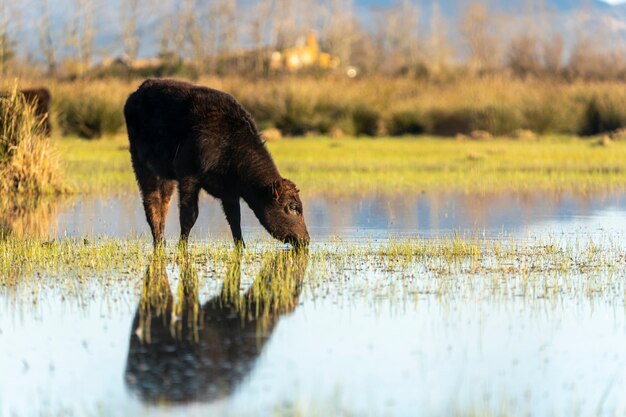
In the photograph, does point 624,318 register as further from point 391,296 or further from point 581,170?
point 581,170

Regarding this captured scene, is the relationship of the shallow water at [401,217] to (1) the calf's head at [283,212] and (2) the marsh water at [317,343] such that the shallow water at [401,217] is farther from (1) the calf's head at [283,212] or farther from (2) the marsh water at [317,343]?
(2) the marsh water at [317,343]

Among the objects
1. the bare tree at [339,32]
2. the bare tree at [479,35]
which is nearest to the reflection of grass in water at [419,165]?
the bare tree at [479,35]

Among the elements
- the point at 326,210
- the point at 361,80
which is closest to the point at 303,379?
the point at 326,210

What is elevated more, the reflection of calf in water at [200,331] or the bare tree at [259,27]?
the bare tree at [259,27]

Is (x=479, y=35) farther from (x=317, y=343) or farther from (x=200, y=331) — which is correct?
A: (x=317, y=343)

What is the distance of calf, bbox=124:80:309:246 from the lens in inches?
481

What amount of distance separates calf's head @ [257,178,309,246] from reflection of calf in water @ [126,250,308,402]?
22.2 inches

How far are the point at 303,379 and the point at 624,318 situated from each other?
9.63ft

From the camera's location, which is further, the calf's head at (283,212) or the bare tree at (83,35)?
the bare tree at (83,35)

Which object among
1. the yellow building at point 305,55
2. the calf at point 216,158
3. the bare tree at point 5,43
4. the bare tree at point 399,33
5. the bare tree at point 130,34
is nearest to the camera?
the calf at point 216,158

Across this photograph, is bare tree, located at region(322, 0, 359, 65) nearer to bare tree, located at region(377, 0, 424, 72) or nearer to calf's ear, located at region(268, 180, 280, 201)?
bare tree, located at region(377, 0, 424, 72)

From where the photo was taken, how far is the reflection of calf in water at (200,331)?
7172 mm

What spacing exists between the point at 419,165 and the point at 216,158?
14625 millimetres

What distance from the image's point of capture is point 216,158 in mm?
12445
